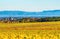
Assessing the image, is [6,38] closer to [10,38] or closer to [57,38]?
[10,38]

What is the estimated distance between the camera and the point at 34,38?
15.4 m

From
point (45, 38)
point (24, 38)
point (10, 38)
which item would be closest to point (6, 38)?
point (10, 38)

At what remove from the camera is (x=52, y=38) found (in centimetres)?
1582

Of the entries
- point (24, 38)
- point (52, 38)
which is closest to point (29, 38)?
point (24, 38)

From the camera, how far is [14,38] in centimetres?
1620

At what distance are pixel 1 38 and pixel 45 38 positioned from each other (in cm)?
268

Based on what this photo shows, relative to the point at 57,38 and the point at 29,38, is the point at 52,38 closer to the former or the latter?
the point at 57,38

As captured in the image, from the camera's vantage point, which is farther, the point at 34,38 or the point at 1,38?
the point at 1,38

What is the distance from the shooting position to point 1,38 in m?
16.5

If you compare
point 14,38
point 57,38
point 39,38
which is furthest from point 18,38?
point 57,38

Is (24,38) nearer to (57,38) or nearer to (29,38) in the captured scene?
(29,38)

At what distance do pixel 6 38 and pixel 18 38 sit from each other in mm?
717

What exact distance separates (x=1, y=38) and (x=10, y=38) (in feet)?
2.01

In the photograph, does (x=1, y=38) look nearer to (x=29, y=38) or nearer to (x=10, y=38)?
(x=10, y=38)
